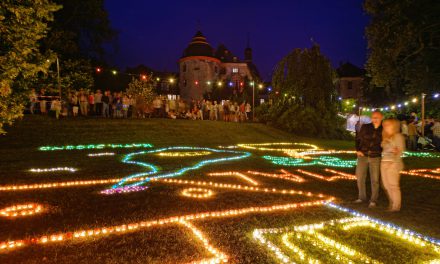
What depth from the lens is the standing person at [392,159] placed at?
6.09m

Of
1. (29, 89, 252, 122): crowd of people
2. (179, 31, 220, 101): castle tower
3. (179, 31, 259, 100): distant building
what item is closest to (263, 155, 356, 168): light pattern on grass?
(29, 89, 252, 122): crowd of people

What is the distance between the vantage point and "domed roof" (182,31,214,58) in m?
67.1

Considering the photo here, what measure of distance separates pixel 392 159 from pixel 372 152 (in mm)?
469

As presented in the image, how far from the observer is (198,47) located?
67438 millimetres

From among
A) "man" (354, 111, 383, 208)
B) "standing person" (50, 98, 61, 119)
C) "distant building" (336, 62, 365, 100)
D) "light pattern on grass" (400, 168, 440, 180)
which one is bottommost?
"light pattern on grass" (400, 168, 440, 180)

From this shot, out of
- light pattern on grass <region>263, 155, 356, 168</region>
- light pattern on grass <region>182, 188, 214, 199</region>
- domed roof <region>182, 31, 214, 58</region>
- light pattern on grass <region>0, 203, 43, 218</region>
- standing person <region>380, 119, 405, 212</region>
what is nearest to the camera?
light pattern on grass <region>0, 203, 43, 218</region>

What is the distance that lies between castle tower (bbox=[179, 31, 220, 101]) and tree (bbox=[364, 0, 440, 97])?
42746 millimetres

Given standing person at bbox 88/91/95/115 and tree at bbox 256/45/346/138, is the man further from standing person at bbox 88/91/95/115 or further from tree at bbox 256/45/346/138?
standing person at bbox 88/91/95/115

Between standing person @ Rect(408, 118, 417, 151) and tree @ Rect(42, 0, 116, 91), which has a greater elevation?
tree @ Rect(42, 0, 116, 91)

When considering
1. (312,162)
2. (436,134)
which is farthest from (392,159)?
(436,134)

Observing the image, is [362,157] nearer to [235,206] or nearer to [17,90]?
[235,206]

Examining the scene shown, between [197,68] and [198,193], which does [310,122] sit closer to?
[198,193]

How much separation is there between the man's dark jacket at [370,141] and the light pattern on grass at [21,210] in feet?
20.5

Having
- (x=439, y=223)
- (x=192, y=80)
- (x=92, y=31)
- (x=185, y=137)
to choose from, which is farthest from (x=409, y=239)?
(x=192, y=80)
